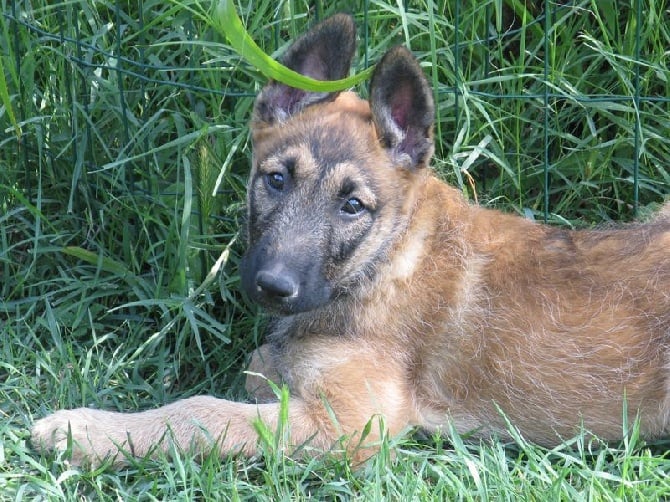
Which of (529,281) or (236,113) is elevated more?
(236,113)

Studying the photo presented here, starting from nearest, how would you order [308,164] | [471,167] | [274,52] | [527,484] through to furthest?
[527,484] → [308,164] → [274,52] → [471,167]

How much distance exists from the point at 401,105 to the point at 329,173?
1.56ft

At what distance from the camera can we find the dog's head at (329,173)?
4.30 meters

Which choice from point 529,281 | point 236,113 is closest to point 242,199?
point 236,113

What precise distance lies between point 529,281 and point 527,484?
1.01 meters

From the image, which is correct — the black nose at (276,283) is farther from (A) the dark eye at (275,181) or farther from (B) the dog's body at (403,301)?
(A) the dark eye at (275,181)

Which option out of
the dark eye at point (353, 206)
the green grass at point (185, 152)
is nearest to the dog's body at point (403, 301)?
the dark eye at point (353, 206)

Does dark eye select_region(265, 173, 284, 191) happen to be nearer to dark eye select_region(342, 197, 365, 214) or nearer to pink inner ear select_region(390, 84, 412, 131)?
dark eye select_region(342, 197, 365, 214)

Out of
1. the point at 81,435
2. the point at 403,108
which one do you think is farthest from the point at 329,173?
the point at 81,435

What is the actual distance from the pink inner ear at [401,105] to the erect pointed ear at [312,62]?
0.30 meters

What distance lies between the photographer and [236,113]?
5.32 m

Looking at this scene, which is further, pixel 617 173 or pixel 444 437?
pixel 617 173

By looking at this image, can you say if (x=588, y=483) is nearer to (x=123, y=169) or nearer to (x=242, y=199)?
(x=242, y=199)

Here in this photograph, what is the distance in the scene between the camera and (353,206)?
175 inches
